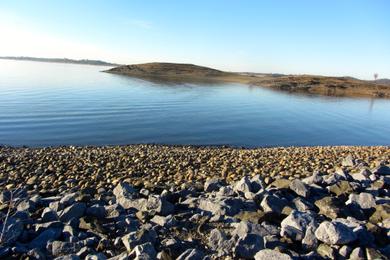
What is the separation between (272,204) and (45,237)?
14.1 feet

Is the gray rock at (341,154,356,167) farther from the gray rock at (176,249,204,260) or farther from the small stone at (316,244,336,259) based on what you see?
the gray rock at (176,249,204,260)

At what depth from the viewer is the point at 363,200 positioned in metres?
7.49

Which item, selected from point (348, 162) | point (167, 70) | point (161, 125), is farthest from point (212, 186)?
point (167, 70)

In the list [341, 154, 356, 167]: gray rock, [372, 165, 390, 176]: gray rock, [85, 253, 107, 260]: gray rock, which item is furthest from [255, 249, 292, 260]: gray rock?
[341, 154, 356, 167]: gray rock

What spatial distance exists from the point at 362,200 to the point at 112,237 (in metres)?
5.17

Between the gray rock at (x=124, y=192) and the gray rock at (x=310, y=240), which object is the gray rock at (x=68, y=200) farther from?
the gray rock at (x=310, y=240)

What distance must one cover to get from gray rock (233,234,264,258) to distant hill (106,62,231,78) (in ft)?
400

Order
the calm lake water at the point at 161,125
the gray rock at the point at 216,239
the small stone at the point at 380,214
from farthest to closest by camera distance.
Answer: the calm lake water at the point at 161,125, the small stone at the point at 380,214, the gray rock at the point at 216,239

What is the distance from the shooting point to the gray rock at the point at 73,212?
684 cm

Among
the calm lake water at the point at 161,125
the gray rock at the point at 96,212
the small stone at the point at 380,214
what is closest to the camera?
the small stone at the point at 380,214

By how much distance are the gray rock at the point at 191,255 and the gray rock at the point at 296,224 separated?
5.02 ft

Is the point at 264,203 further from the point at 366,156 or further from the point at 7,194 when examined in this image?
the point at 366,156

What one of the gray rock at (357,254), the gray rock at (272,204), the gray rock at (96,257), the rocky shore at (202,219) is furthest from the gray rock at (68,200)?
the gray rock at (357,254)

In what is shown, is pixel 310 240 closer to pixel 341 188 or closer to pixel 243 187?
pixel 243 187
